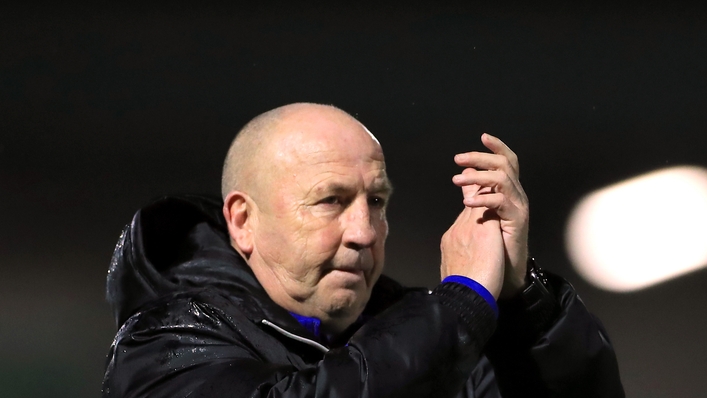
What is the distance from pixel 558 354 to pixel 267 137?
1.87 ft

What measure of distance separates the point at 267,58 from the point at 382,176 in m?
1.21

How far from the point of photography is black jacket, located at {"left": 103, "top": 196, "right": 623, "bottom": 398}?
1.16 m

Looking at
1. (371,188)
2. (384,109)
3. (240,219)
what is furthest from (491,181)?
(384,109)

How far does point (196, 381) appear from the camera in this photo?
122cm

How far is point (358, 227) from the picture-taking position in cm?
140

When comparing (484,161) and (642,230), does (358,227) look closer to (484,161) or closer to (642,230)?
(484,161)

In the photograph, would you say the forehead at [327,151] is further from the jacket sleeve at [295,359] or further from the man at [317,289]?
the jacket sleeve at [295,359]

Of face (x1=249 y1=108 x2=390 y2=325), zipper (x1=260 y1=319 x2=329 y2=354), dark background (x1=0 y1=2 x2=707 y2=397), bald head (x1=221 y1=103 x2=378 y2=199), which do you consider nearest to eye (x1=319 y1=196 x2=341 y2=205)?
face (x1=249 y1=108 x2=390 y2=325)

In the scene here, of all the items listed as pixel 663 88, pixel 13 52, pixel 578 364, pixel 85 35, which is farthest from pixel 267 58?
pixel 578 364

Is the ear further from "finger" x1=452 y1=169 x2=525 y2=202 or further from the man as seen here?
"finger" x1=452 y1=169 x2=525 y2=202

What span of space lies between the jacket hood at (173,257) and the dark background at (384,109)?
36.8 inches

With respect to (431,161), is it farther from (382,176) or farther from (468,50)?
(382,176)

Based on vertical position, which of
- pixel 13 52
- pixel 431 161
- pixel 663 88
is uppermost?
pixel 13 52

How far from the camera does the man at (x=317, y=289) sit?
121 centimetres
